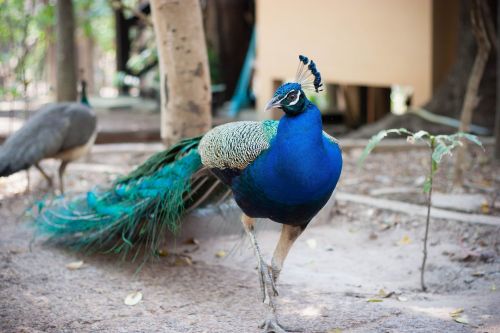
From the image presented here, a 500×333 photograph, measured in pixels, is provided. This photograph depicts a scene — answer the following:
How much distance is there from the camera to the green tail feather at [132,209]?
4242 millimetres

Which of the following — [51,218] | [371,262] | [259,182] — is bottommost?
[371,262]

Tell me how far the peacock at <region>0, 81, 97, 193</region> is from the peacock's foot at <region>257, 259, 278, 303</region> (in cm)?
269

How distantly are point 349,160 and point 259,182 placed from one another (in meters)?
Answer: 3.92

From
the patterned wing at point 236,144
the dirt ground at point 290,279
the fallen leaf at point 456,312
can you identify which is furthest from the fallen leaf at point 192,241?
the fallen leaf at point 456,312

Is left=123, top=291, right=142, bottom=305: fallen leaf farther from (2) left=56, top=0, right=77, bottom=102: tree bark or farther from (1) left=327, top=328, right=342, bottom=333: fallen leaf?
(2) left=56, top=0, right=77, bottom=102: tree bark

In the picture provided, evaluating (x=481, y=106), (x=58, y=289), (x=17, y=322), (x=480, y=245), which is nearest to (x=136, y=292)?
(x=58, y=289)

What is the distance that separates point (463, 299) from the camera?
3871mm

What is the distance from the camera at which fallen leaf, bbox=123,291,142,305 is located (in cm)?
390

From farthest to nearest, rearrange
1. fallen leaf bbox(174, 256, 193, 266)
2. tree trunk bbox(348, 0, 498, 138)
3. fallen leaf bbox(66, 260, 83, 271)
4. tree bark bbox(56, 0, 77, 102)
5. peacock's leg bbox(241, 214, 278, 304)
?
tree bark bbox(56, 0, 77, 102) < tree trunk bbox(348, 0, 498, 138) < fallen leaf bbox(174, 256, 193, 266) < fallen leaf bbox(66, 260, 83, 271) < peacock's leg bbox(241, 214, 278, 304)

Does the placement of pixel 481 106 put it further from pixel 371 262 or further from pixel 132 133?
pixel 132 133

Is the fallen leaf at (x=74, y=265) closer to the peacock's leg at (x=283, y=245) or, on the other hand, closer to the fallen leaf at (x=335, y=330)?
the peacock's leg at (x=283, y=245)

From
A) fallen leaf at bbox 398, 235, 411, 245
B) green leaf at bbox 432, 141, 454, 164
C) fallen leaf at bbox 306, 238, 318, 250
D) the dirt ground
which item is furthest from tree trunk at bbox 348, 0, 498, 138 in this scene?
green leaf at bbox 432, 141, 454, 164

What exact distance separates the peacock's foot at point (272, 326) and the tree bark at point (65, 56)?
802 cm

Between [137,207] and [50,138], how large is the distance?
2042mm
